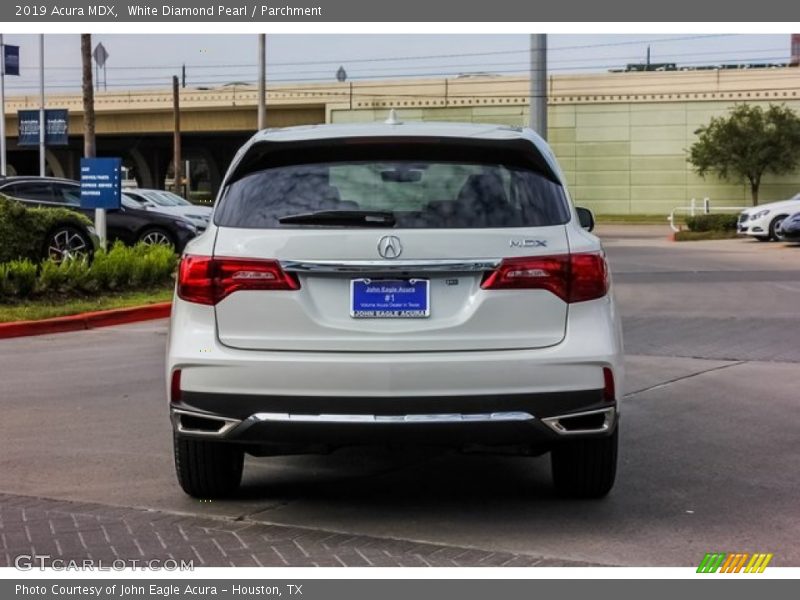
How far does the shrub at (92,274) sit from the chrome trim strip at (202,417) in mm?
9483

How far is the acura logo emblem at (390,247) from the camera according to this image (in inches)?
210

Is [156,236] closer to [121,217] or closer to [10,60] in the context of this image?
[121,217]

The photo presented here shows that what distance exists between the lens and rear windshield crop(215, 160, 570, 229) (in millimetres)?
5520

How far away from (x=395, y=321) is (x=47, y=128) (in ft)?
130

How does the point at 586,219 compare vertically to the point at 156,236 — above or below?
above

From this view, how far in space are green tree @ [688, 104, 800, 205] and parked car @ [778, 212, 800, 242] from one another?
2621cm

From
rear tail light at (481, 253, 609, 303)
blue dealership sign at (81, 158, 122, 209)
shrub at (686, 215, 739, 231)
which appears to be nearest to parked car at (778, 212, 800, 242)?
shrub at (686, 215, 739, 231)

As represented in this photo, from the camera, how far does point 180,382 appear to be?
5.54 metres

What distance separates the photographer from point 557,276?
545cm

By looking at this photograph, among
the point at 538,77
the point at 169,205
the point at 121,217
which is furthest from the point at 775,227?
the point at 121,217

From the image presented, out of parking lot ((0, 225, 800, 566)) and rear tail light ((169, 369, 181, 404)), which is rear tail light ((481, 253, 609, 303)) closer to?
parking lot ((0, 225, 800, 566))

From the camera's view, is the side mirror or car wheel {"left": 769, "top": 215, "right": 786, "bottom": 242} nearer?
the side mirror

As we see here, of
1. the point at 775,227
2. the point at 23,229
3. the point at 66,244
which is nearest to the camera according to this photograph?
the point at 23,229

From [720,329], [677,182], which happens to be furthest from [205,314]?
[677,182]
